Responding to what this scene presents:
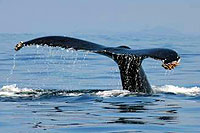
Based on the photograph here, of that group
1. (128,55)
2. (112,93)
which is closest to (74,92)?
(112,93)

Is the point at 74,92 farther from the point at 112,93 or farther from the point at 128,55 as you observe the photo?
the point at 128,55

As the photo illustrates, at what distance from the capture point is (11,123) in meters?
8.10

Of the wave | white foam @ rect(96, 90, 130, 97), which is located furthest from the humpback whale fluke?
the wave

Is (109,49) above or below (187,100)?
above

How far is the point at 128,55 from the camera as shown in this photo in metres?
10.1

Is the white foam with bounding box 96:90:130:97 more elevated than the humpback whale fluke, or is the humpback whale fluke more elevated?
the humpback whale fluke

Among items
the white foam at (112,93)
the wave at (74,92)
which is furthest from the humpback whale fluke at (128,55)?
the wave at (74,92)

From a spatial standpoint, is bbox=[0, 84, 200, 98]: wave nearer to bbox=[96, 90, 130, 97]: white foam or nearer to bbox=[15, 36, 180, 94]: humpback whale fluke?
bbox=[96, 90, 130, 97]: white foam

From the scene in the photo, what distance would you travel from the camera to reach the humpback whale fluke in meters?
9.07

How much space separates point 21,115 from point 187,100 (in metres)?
3.07

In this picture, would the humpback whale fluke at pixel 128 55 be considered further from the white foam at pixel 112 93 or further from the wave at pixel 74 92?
the wave at pixel 74 92

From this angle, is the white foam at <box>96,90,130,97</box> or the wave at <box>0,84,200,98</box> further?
the wave at <box>0,84,200,98</box>

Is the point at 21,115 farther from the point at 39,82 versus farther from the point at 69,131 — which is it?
the point at 39,82

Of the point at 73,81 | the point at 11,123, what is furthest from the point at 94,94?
the point at 73,81
